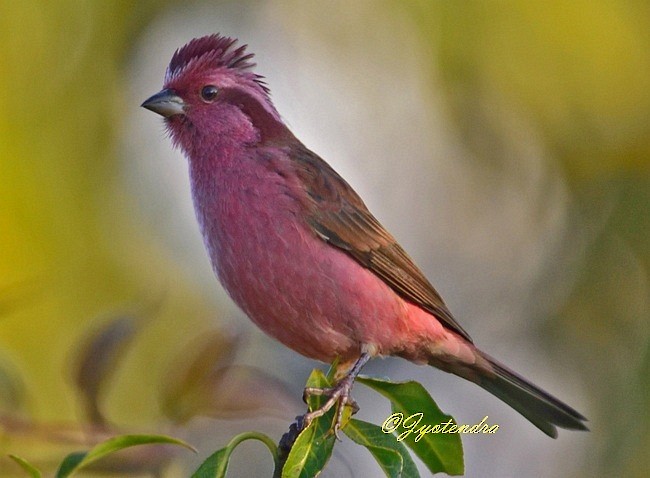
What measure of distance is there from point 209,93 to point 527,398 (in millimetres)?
1942

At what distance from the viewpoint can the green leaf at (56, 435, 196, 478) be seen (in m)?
2.23

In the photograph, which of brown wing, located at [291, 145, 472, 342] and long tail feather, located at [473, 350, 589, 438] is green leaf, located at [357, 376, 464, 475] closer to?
brown wing, located at [291, 145, 472, 342]

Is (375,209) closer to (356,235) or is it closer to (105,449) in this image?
(356,235)

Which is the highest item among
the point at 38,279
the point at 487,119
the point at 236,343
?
the point at 487,119

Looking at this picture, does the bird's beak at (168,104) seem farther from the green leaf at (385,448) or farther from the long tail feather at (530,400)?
the green leaf at (385,448)

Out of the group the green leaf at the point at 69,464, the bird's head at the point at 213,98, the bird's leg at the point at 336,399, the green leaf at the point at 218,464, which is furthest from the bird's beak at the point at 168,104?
the green leaf at the point at 69,464

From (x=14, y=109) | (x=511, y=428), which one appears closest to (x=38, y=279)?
(x=14, y=109)

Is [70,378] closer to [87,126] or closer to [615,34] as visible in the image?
[87,126]

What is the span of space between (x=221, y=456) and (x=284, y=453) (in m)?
0.30

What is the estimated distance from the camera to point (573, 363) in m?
6.13

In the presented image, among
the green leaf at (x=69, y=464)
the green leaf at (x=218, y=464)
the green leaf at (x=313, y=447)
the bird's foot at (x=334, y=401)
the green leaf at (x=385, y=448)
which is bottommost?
the green leaf at (x=69, y=464)

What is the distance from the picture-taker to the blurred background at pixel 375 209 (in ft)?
10.2

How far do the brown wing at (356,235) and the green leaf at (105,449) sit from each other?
6.03 ft

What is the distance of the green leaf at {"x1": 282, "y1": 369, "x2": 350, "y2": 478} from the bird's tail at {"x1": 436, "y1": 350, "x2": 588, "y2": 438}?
60.0 inches
